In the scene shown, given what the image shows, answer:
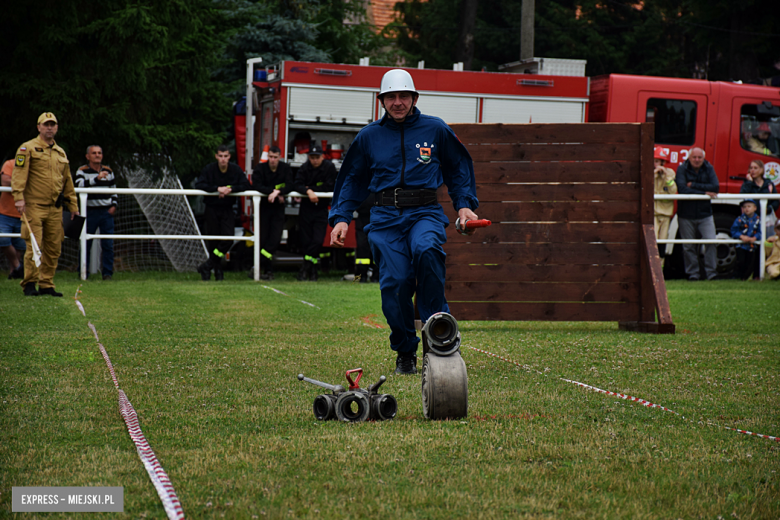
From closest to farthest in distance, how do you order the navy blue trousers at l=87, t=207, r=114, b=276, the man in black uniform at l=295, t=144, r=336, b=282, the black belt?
the black belt → the navy blue trousers at l=87, t=207, r=114, b=276 → the man in black uniform at l=295, t=144, r=336, b=282

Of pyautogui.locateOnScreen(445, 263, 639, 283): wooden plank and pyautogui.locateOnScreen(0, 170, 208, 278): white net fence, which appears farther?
pyautogui.locateOnScreen(0, 170, 208, 278): white net fence

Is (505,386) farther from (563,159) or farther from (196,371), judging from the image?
(563,159)

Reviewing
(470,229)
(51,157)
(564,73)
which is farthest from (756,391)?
(564,73)

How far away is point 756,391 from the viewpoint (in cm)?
569

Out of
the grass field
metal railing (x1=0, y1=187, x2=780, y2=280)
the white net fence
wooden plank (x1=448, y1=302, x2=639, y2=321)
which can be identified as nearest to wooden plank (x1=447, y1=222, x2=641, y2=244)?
wooden plank (x1=448, y1=302, x2=639, y2=321)

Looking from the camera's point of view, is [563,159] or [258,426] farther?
[563,159]

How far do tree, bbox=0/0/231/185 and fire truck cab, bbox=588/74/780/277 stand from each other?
783 centimetres

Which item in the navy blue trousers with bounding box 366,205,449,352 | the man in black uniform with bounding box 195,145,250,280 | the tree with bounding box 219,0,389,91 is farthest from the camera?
the tree with bounding box 219,0,389,91

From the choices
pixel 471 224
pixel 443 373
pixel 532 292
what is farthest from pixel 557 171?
pixel 443 373

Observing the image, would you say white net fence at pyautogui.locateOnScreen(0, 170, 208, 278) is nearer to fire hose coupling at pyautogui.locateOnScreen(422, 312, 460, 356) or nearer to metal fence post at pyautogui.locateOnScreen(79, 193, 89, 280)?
metal fence post at pyautogui.locateOnScreen(79, 193, 89, 280)

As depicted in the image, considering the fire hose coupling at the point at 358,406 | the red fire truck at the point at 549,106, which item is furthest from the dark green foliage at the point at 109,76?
the fire hose coupling at the point at 358,406

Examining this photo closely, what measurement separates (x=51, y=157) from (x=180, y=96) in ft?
21.9

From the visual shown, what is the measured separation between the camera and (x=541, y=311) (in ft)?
29.7

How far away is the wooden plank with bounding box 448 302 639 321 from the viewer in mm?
→ 9039
